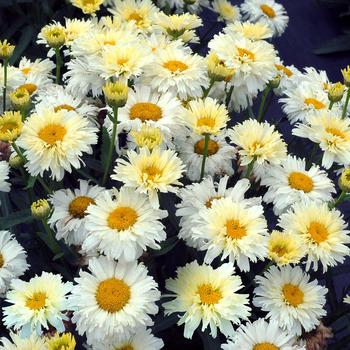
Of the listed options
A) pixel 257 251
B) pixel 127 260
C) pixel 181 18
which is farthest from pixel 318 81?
pixel 127 260

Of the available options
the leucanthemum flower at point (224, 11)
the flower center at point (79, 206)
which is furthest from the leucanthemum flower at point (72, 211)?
the leucanthemum flower at point (224, 11)

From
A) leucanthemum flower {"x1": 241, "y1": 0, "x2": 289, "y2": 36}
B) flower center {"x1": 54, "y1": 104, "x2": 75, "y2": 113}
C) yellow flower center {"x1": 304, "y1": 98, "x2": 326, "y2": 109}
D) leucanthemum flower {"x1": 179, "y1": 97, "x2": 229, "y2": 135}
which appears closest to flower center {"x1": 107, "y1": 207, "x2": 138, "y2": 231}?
leucanthemum flower {"x1": 179, "y1": 97, "x2": 229, "y2": 135}

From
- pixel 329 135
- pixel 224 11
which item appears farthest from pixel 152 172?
pixel 224 11

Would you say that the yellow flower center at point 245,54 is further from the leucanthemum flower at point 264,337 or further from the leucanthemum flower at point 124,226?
the leucanthemum flower at point 264,337

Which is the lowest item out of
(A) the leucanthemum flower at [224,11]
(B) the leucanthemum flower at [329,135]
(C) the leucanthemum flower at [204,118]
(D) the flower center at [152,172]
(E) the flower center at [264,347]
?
(A) the leucanthemum flower at [224,11]

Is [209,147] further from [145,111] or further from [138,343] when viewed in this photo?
[138,343]

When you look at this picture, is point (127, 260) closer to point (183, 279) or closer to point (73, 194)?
point (183, 279)

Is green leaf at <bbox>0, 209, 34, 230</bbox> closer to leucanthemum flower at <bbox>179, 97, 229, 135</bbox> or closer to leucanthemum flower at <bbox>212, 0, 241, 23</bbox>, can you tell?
leucanthemum flower at <bbox>179, 97, 229, 135</bbox>
